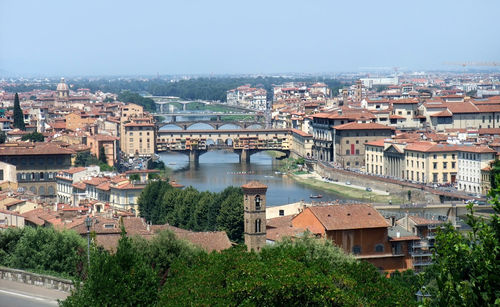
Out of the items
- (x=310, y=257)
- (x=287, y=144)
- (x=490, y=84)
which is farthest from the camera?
(x=490, y=84)

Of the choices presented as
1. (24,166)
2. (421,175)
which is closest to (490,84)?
(421,175)

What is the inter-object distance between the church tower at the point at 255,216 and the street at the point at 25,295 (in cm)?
486

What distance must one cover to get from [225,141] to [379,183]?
1542 cm

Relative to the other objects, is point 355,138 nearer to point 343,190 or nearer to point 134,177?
point 343,190

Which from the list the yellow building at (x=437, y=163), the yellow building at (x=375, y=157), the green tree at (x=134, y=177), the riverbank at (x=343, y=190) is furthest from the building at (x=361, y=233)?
the yellow building at (x=375, y=157)

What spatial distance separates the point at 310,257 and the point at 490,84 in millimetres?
75044

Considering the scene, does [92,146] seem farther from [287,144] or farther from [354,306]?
[354,306]

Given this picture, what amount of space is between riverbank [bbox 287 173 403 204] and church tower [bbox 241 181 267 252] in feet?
43.7

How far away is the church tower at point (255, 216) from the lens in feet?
50.3

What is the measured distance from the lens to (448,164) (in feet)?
104

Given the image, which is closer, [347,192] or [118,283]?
[118,283]

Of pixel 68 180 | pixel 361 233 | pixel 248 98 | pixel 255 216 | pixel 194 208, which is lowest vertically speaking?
pixel 248 98

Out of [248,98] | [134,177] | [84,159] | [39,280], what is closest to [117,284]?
[39,280]

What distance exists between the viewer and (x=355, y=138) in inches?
1548
